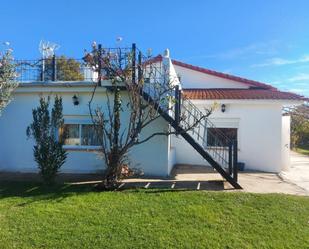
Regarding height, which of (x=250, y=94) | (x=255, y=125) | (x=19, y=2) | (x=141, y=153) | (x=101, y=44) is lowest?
(x=141, y=153)

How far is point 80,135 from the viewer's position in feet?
42.0

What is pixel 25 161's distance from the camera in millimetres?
12750

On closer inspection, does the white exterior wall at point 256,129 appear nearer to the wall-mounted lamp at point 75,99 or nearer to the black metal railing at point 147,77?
the black metal railing at point 147,77

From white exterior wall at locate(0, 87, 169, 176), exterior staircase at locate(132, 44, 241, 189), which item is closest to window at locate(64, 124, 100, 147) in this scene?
white exterior wall at locate(0, 87, 169, 176)

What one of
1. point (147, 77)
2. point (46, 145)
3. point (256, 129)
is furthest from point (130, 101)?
point (256, 129)

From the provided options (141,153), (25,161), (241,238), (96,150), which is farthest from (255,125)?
(25,161)

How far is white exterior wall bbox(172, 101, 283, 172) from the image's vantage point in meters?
14.6

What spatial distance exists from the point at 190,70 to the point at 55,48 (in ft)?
29.1

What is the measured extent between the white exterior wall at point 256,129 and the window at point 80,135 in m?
4.41

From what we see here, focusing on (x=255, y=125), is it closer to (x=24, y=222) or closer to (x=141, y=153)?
(x=141, y=153)

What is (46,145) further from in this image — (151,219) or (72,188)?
(151,219)

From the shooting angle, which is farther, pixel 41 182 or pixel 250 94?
pixel 250 94

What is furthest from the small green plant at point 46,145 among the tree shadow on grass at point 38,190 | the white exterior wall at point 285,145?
the white exterior wall at point 285,145

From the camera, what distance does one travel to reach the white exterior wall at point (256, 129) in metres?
14.6
